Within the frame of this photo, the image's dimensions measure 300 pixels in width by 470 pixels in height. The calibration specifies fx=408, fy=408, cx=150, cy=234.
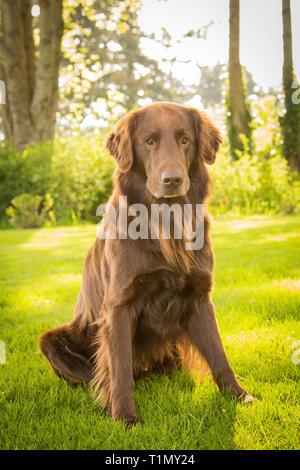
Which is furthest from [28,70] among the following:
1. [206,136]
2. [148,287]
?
[148,287]

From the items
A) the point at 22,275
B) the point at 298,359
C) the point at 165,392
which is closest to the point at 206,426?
the point at 165,392

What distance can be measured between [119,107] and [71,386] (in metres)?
26.8

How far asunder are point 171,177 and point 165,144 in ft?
0.85

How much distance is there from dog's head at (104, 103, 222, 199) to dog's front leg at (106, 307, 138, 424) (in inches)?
28.7

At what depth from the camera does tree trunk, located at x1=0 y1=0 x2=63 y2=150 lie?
11.9 meters

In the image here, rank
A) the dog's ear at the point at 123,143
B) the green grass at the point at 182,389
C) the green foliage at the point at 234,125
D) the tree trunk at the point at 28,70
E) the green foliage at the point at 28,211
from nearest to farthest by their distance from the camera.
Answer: the green grass at the point at 182,389
the dog's ear at the point at 123,143
the green foliage at the point at 28,211
the tree trunk at the point at 28,70
the green foliage at the point at 234,125

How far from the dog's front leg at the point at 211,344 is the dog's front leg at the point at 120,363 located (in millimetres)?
407

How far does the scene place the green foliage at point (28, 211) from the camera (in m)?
10.7

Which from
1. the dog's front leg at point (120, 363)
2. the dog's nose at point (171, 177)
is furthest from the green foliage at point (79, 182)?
the dog's front leg at point (120, 363)

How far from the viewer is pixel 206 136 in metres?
2.54

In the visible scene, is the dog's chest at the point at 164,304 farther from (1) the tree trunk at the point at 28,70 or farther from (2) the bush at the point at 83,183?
(1) the tree trunk at the point at 28,70

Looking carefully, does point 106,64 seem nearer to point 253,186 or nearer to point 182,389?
point 253,186

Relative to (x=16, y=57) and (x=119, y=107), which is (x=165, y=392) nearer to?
(x=16, y=57)
